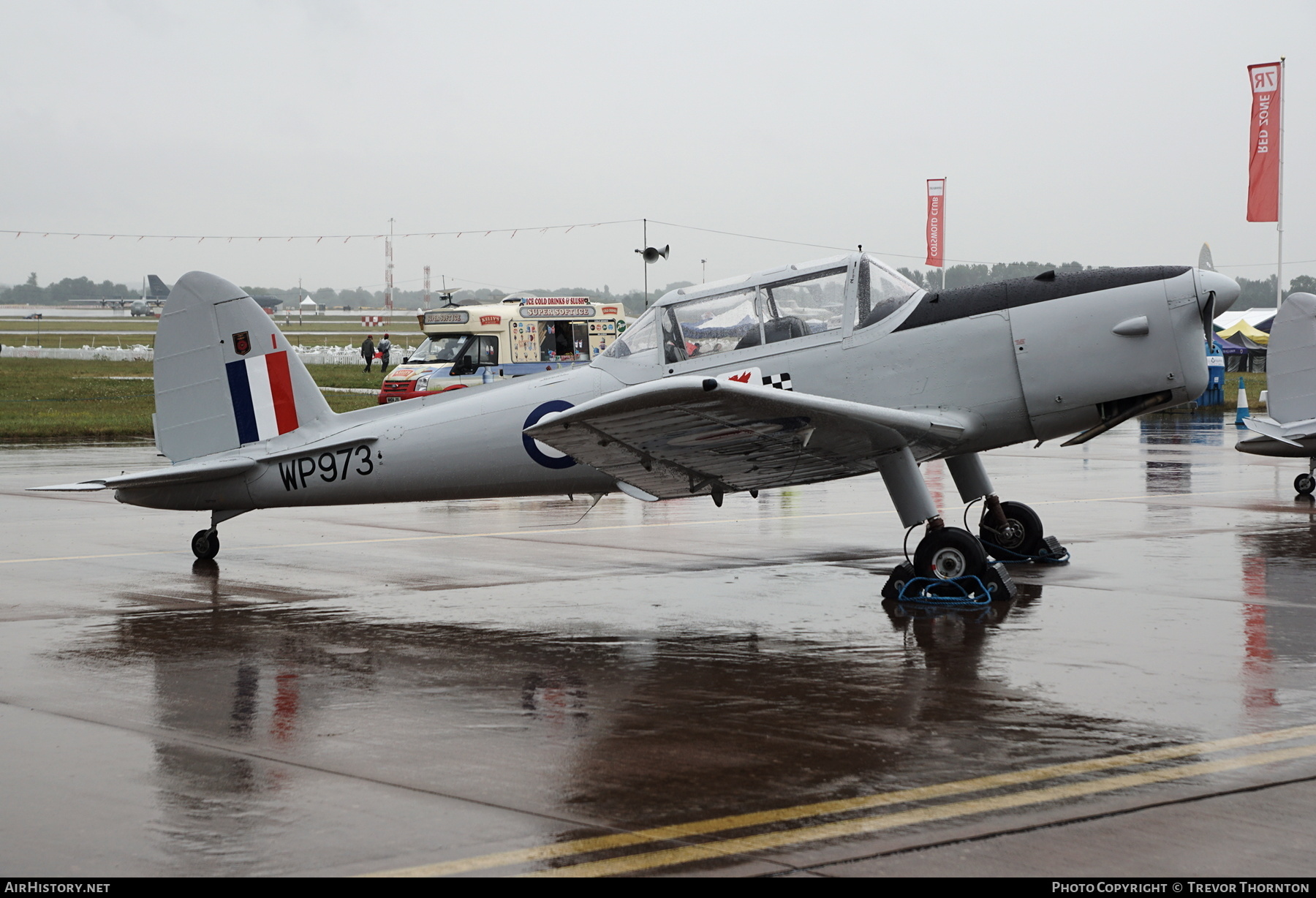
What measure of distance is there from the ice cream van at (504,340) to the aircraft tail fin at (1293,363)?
1871cm

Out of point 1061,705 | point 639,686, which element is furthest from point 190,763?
point 1061,705

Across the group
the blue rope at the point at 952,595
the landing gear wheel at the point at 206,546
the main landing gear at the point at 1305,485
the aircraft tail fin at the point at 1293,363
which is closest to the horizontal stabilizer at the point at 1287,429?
the aircraft tail fin at the point at 1293,363

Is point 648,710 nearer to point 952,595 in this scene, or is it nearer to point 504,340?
point 952,595

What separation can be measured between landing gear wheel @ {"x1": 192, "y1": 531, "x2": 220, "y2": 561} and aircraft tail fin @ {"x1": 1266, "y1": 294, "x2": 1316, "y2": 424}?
1148cm

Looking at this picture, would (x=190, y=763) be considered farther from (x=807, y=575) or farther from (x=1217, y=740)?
(x=807, y=575)

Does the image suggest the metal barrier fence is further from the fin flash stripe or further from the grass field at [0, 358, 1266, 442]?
the fin flash stripe

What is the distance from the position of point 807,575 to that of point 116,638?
5118 mm

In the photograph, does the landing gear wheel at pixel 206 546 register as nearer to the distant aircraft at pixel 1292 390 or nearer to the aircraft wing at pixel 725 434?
the aircraft wing at pixel 725 434

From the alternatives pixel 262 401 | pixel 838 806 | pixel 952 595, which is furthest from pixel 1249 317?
pixel 838 806

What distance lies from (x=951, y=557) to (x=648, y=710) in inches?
144

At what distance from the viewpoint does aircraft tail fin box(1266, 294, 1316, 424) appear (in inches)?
600

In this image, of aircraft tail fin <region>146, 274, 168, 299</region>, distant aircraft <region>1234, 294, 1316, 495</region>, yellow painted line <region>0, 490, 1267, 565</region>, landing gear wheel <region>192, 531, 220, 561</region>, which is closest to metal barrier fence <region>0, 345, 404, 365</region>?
yellow painted line <region>0, 490, 1267, 565</region>

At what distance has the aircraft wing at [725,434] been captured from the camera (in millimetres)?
7781

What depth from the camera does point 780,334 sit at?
32.0 ft
